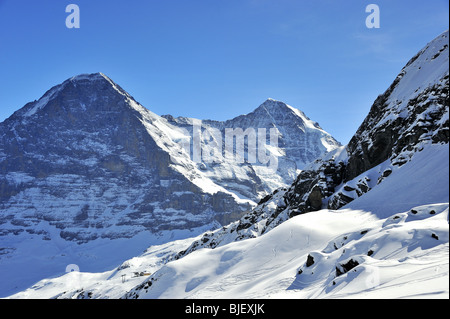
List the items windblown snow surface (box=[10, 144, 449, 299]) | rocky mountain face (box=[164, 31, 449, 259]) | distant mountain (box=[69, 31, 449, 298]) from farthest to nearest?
rocky mountain face (box=[164, 31, 449, 259]) → distant mountain (box=[69, 31, 449, 298]) → windblown snow surface (box=[10, 144, 449, 299])

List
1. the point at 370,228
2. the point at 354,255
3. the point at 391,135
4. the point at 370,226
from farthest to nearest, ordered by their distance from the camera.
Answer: the point at 391,135 → the point at 370,226 → the point at 370,228 → the point at 354,255

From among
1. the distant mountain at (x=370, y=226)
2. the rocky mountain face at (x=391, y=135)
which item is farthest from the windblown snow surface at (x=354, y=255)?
the rocky mountain face at (x=391, y=135)

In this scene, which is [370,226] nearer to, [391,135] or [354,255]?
[354,255]

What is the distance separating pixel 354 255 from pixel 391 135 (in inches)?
1298

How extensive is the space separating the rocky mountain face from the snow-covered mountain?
0.48ft

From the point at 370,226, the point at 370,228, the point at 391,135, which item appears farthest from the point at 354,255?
the point at 391,135

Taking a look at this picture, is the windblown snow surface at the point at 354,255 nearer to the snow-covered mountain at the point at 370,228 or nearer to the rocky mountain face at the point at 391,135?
the snow-covered mountain at the point at 370,228

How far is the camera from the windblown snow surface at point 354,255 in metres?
14.8

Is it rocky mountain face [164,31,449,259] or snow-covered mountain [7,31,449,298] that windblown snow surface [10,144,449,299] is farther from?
rocky mountain face [164,31,449,259]

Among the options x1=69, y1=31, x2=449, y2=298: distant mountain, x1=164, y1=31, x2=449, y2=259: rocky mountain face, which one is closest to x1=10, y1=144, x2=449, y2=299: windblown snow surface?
x1=69, y1=31, x2=449, y2=298: distant mountain

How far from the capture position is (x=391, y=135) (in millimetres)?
48750

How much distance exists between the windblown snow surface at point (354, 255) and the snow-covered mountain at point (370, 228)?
82 mm

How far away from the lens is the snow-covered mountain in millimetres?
16141
